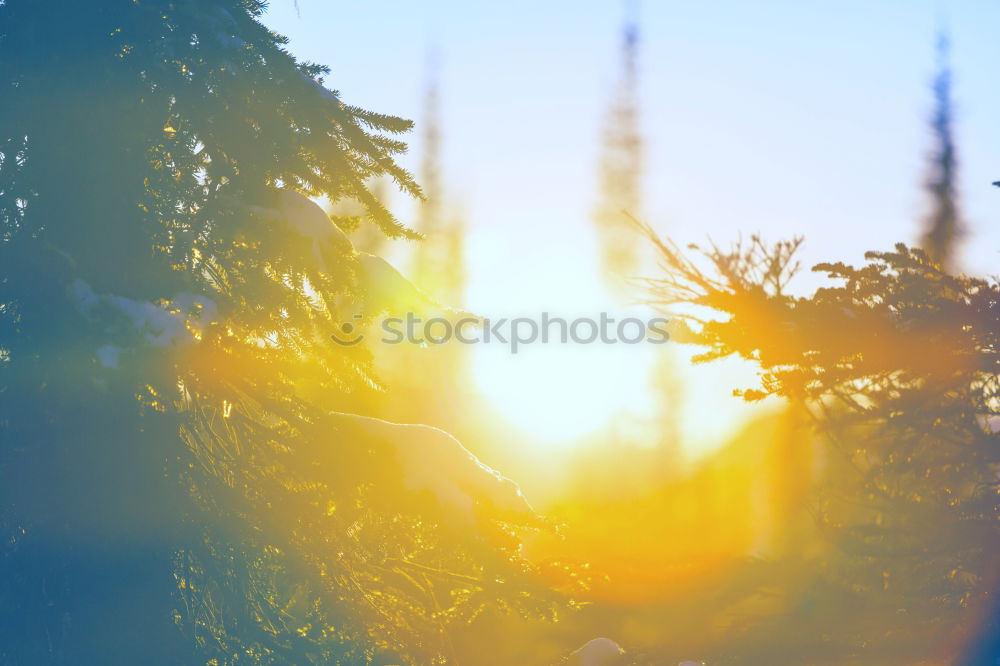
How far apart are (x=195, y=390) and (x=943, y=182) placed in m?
28.6

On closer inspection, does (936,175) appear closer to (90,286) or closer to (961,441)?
(961,441)

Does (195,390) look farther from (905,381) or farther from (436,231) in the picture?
(436,231)

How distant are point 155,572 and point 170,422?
886mm

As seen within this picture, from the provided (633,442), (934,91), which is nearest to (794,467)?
(633,442)

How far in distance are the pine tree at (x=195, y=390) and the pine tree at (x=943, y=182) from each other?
959 inches

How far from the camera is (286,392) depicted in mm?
5555

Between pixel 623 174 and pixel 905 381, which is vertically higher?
pixel 623 174

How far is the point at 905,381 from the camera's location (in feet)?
19.3

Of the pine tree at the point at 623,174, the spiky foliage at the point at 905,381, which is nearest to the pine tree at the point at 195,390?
the spiky foliage at the point at 905,381

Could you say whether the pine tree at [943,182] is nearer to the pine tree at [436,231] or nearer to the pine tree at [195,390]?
the pine tree at [436,231]

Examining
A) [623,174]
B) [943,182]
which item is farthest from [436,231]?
[943,182]

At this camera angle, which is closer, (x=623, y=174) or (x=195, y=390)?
(x=195, y=390)

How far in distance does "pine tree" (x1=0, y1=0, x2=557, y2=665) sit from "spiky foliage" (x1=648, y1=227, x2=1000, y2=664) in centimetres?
205

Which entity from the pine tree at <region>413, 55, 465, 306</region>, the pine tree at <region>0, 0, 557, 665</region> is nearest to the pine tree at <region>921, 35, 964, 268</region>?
the pine tree at <region>413, 55, 465, 306</region>
